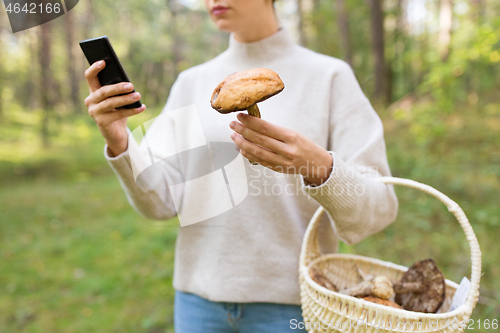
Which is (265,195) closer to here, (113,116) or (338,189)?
(338,189)

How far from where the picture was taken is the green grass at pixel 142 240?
10.3 feet

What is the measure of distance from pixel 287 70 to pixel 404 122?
5.40m

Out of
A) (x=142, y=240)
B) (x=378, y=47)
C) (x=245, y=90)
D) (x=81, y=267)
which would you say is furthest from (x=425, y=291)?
(x=378, y=47)

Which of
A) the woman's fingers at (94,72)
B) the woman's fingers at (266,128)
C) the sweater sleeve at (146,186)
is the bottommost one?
the sweater sleeve at (146,186)

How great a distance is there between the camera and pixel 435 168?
4.59 m

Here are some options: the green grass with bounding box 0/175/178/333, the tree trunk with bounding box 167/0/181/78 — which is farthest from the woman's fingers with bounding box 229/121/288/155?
the tree trunk with bounding box 167/0/181/78

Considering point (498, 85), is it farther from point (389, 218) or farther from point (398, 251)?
point (389, 218)

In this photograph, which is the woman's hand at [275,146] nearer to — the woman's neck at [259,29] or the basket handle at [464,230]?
the basket handle at [464,230]

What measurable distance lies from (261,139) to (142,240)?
433cm

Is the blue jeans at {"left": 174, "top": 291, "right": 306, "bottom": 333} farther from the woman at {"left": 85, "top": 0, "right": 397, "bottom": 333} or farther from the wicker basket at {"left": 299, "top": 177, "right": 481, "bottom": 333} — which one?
the wicker basket at {"left": 299, "top": 177, "right": 481, "bottom": 333}

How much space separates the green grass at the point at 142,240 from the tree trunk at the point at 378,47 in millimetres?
1253

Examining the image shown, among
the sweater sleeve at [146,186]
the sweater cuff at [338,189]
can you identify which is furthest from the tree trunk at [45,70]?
the sweater cuff at [338,189]

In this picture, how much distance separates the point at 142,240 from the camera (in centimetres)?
470

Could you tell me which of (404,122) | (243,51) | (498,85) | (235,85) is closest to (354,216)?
(235,85)
